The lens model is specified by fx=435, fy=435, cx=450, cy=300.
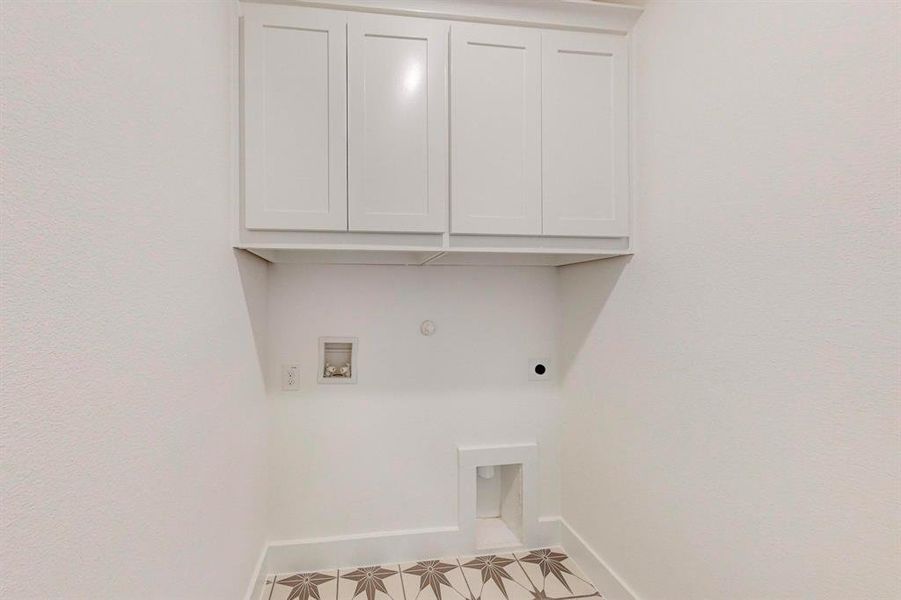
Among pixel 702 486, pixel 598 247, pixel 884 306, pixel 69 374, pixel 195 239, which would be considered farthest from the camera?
pixel 598 247

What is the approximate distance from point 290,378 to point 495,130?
1300 millimetres

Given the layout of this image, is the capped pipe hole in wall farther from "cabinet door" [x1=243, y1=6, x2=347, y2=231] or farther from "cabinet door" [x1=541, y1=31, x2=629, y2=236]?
"cabinet door" [x1=243, y1=6, x2=347, y2=231]

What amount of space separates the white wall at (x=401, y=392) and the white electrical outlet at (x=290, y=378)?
2 cm

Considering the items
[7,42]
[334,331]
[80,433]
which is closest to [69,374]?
[80,433]

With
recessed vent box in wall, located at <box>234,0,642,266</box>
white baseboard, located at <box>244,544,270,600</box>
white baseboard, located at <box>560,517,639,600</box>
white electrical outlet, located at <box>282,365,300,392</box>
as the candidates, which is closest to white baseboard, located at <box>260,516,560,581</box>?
white baseboard, located at <box>244,544,270,600</box>

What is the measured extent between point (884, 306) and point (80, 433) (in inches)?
53.6

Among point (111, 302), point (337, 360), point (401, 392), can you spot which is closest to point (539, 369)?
point (401, 392)

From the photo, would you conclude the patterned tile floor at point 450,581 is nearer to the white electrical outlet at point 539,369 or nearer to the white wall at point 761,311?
the white wall at point 761,311

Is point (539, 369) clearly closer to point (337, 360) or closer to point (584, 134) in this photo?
point (337, 360)

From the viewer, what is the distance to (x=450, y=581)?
1790 mm

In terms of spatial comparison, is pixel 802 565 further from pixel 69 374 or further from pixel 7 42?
pixel 7 42

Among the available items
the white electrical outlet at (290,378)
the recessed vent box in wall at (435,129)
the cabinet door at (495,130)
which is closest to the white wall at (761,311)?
the recessed vent box in wall at (435,129)

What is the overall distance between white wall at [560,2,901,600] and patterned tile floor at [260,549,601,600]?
0.28 metres

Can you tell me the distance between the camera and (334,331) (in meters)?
1.91
